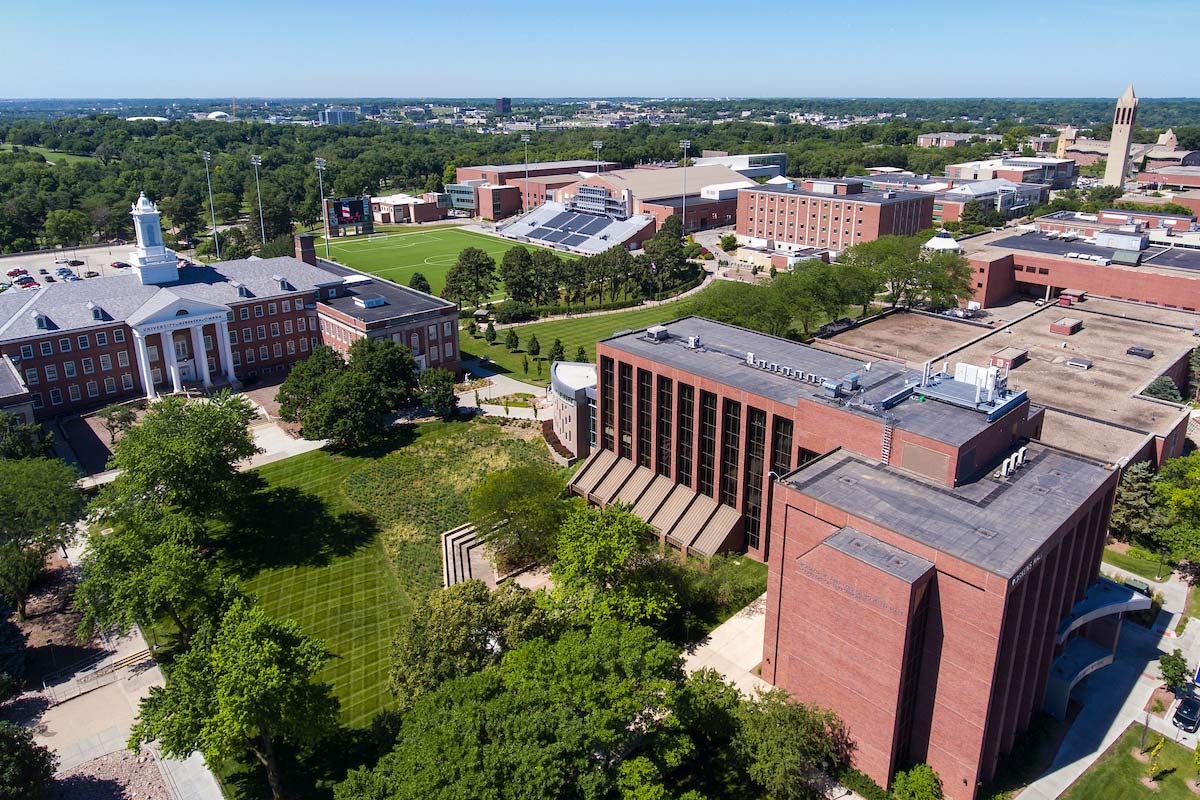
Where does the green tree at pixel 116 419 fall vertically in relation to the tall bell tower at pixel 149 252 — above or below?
below

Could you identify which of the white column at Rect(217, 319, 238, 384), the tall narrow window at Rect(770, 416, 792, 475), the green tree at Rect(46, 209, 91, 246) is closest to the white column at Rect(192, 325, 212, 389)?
the white column at Rect(217, 319, 238, 384)

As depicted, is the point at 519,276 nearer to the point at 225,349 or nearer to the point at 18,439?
the point at 225,349

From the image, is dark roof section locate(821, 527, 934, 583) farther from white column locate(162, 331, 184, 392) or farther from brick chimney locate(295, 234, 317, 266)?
brick chimney locate(295, 234, 317, 266)

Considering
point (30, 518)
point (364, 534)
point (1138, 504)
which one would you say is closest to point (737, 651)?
point (364, 534)

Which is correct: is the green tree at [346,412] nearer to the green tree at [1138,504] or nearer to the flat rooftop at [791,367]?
the flat rooftop at [791,367]

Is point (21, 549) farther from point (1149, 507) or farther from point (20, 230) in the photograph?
point (20, 230)

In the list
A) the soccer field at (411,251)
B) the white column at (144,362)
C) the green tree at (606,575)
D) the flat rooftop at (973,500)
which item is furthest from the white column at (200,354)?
the flat rooftop at (973,500)
